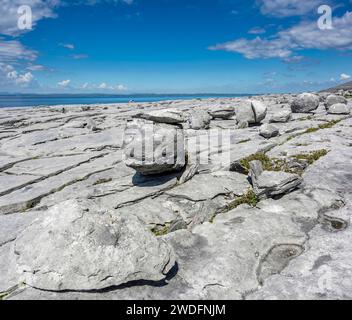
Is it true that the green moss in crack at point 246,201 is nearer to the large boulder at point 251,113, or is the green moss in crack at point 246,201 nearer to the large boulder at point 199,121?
the large boulder at point 251,113

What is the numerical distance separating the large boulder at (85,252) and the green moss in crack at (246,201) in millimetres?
5011

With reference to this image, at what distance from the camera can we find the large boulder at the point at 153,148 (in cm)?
1357

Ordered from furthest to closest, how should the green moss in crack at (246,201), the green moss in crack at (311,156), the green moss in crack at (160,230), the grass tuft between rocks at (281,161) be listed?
the green moss in crack at (311,156) < the grass tuft between rocks at (281,161) < the green moss in crack at (246,201) < the green moss in crack at (160,230)

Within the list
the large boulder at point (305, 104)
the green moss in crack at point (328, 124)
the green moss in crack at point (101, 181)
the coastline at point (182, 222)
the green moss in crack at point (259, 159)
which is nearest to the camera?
the coastline at point (182, 222)

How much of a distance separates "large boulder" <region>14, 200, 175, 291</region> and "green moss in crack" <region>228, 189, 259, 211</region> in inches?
197

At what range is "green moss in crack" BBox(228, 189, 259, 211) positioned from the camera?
1235 cm

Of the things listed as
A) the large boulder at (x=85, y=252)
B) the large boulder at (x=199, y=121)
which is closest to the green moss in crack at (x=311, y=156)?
the large boulder at (x=85, y=252)

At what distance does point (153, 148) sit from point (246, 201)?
467cm

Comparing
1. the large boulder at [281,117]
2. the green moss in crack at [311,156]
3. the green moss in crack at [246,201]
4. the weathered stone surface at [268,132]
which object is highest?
the large boulder at [281,117]

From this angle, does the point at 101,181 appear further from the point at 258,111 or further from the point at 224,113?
the point at 224,113

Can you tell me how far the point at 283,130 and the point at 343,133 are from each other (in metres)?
4.43

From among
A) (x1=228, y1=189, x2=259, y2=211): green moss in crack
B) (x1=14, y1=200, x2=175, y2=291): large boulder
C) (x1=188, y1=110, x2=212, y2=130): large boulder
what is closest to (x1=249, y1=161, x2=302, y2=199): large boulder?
(x1=228, y1=189, x2=259, y2=211): green moss in crack

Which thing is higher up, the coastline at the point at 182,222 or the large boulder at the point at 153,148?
the large boulder at the point at 153,148

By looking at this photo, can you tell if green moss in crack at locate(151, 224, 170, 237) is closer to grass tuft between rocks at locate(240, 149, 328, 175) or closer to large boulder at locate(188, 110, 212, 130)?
grass tuft between rocks at locate(240, 149, 328, 175)
